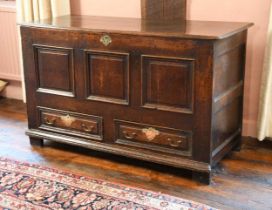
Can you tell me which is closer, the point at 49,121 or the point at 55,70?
the point at 55,70

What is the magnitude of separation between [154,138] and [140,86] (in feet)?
0.97

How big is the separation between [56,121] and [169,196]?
901mm

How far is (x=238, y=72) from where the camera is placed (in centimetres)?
257

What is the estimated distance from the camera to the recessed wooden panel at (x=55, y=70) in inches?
101

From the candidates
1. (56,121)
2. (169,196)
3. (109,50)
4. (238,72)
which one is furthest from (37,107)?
(238,72)

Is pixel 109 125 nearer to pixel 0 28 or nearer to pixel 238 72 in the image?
pixel 238 72

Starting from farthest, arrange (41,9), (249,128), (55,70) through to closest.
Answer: (41,9)
(249,128)
(55,70)

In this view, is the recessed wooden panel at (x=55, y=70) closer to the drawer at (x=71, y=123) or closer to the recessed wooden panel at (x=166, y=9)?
the drawer at (x=71, y=123)

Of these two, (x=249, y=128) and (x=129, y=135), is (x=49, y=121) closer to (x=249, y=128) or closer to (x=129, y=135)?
(x=129, y=135)

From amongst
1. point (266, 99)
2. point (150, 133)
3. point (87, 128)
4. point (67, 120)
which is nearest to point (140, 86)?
point (150, 133)

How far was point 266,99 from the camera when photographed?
264cm

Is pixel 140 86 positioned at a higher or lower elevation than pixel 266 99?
higher

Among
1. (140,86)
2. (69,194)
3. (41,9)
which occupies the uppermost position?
(41,9)

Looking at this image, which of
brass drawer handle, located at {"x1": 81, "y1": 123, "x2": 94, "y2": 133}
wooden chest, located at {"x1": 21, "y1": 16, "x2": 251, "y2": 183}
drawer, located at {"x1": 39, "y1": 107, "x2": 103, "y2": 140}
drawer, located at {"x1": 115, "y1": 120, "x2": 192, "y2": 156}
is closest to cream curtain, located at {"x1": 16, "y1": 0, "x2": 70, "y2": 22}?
wooden chest, located at {"x1": 21, "y1": 16, "x2": 251, "y2": 183}
